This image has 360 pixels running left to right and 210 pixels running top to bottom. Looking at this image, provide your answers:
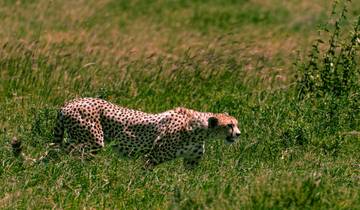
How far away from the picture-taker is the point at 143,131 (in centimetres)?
916

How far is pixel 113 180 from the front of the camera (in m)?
8.09

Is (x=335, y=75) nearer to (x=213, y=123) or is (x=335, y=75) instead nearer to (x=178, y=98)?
(x=178, y=98)

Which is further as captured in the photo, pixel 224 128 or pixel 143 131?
pixel 143 131

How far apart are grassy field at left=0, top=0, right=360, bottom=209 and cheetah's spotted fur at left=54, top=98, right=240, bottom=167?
0.16m

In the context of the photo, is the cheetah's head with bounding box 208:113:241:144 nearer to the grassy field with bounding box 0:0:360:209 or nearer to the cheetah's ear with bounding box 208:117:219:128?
the cheetah's ear with bounding box 208:117:219:128

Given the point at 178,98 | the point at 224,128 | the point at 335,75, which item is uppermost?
the point at 224,128

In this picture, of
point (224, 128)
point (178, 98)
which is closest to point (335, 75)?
point (178, 98)

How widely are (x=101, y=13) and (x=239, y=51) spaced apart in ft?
15.5

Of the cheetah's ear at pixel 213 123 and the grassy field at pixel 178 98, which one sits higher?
the cheetah's ear at pixel 213 123

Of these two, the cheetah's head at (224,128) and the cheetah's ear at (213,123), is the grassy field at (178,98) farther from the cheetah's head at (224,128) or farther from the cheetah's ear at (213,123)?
the cheetah's ear at (213,123)

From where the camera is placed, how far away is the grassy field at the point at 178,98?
7.73 m

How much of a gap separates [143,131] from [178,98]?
1.98 m

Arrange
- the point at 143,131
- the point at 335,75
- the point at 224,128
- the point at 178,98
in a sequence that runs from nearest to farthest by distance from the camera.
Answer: the point at 224,128 < the point at 143,131 < the point at 335,75 < the point at 178,98

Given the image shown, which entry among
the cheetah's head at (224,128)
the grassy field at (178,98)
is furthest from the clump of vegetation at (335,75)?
the cheetah's head at (224,128)
